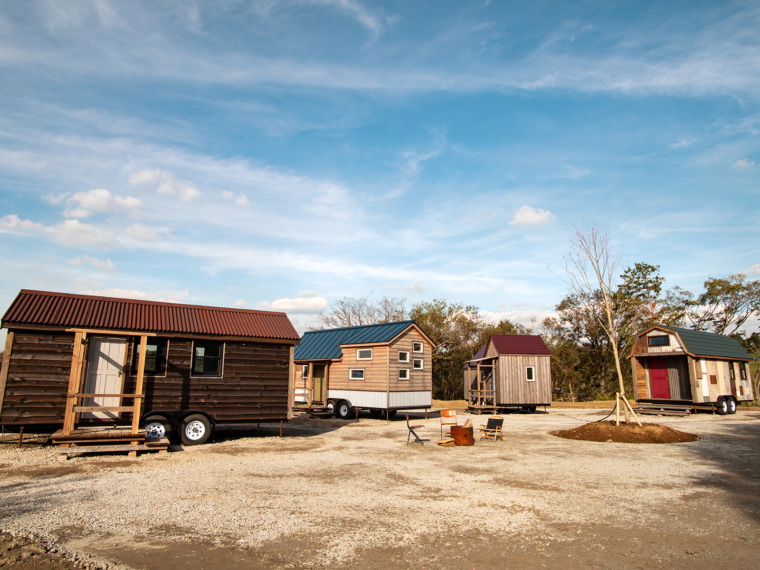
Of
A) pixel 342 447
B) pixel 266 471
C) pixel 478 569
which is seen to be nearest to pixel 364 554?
pixel 478 569

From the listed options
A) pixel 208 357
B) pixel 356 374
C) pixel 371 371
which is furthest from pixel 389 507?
pixel 356 374

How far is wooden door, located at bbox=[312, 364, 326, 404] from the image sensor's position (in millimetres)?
29891

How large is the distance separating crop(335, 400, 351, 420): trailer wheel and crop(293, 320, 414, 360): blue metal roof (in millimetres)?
2744

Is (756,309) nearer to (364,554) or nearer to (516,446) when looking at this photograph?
(516,446)

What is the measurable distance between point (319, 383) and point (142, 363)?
1698 centimetres

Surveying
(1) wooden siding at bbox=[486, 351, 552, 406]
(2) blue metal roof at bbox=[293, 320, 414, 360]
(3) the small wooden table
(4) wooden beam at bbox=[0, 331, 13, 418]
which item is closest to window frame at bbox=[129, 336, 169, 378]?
(4) wooden beam at bbox=[0, 331, 13, 418]

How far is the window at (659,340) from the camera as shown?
2841 cm

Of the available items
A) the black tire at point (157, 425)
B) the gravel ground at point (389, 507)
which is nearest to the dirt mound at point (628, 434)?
the gravel ground at point (389, 507)

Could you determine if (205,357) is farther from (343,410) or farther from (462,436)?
(343,410)

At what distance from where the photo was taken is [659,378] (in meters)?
29.5

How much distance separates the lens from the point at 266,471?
1134 centimetres

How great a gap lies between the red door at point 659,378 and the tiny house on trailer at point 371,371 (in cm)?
1371

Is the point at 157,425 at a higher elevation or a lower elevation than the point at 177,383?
lower

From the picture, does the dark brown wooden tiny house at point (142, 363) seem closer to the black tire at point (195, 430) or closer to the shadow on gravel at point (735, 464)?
the black tire at point (195, 430)
